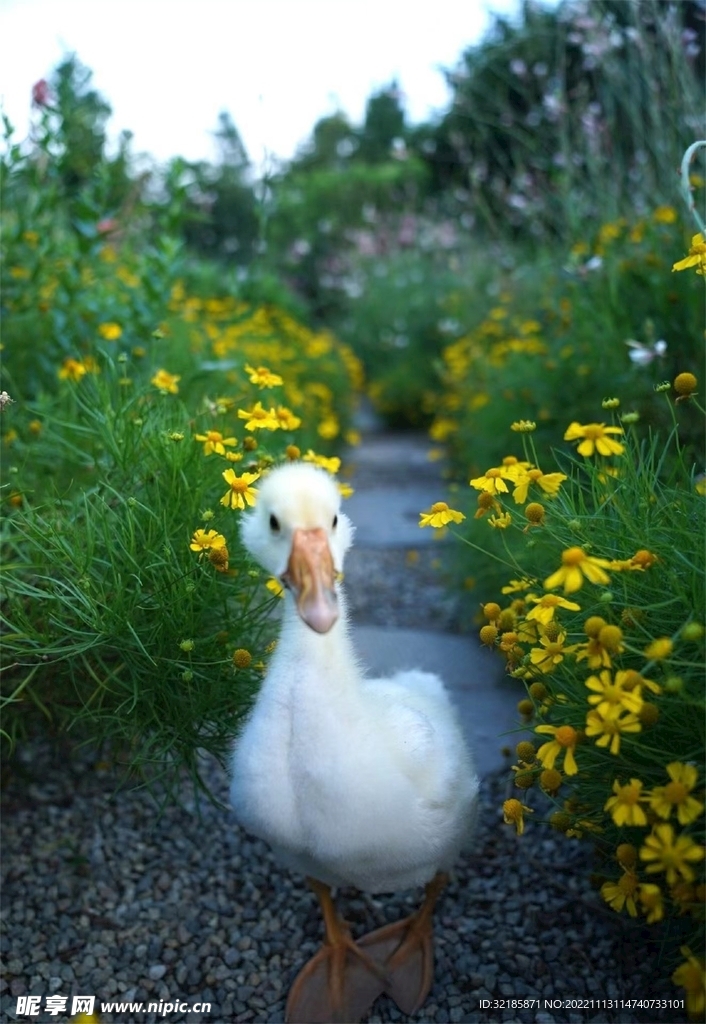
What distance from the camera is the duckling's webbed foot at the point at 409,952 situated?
176cm

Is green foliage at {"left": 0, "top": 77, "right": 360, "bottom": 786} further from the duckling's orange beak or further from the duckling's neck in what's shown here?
the duckling's orange beak

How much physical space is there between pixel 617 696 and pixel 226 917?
Answer: 1.19 metres

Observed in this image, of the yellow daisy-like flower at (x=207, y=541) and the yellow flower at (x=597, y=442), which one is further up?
the yellow flower at (x=597, y=442)

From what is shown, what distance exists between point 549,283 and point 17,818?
4183mm

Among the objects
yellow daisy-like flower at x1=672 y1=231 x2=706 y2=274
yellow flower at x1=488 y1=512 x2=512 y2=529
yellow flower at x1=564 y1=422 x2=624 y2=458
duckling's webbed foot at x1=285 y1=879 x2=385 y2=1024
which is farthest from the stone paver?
yellow daisy-like flower at x1=672 y1=231 x2=706 y2=274

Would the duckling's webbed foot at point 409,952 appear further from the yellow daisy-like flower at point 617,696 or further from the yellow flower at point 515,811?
the yellow daisy-like flower at point 617,696

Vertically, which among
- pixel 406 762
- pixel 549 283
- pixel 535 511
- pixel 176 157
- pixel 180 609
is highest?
pixel 176 157

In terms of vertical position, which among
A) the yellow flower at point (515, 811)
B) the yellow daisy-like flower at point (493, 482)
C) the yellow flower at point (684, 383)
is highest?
the yellow flower at point (684, 383)

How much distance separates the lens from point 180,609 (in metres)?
1.81

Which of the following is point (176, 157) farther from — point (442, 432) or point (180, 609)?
point (180, 609)

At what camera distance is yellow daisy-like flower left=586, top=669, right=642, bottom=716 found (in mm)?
1222

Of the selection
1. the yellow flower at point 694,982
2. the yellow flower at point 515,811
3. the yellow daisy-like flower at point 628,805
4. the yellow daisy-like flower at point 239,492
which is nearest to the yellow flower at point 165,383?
the yellow daisy-like flower at point 239,492

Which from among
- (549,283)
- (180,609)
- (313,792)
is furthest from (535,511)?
(549,283)

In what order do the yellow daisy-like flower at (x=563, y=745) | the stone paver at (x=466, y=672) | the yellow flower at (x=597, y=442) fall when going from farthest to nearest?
the stone paver at (x=466, y=672)
the yellow flower at (x=597, y=442)
the yellow daisy-like flower at (x=563, y=745)
